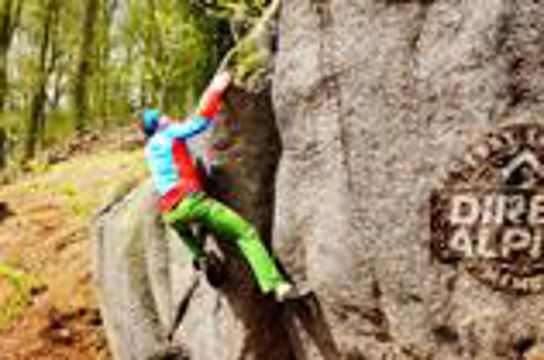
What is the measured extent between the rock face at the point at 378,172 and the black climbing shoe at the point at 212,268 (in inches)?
5.0

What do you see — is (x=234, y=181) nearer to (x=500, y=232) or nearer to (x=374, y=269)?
(x=374, y=269)

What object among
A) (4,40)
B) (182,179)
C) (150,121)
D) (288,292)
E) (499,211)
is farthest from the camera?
(4,40)

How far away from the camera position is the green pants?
7223 mm

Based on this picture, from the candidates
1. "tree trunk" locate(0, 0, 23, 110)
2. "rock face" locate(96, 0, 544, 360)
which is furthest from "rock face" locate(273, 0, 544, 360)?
"tree trunk" locate(0, 0, 23, 110)

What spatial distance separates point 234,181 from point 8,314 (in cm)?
573

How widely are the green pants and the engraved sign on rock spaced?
1.90 m

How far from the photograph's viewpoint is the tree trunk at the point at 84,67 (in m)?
21.0

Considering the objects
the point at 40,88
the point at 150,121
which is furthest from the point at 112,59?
the point at 150,121

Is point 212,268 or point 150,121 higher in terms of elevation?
point 150,121

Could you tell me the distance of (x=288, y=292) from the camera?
7.18m

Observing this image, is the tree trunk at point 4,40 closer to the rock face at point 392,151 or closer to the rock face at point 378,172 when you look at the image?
the rock face at point 378,172

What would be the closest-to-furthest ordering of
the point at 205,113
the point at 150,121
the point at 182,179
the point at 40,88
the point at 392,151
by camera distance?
the point at 392,151 < the point at 205,113 < the point at 182,179 < the point at 150,121 < the point at 40,88

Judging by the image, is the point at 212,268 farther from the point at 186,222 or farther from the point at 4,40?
the point at 4,40

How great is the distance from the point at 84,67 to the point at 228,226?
15.2m
